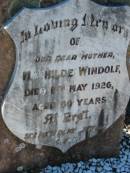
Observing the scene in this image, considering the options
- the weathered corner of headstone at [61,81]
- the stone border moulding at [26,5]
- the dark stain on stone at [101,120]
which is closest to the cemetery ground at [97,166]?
the weathered corner of headstone at [61,81]

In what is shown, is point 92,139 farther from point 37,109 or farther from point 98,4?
point 98,4

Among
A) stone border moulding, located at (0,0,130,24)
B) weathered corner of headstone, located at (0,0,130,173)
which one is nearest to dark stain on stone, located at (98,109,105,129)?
weathered corner of headstone, located at (0,0,130,173)

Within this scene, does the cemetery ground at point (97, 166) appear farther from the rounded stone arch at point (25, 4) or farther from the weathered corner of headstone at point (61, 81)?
the rounded stone arch at point (25, 4)

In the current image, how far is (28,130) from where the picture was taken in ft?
10.4

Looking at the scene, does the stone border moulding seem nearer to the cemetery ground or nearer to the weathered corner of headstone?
the weathered corner of headstone

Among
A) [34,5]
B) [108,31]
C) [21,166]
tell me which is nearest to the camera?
[34,5]

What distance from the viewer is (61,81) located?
310 cm

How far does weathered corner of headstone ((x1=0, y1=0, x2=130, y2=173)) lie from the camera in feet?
9.55

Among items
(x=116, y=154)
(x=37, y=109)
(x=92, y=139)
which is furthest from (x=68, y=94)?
(x=116, y=154)

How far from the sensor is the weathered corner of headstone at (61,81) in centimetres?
291

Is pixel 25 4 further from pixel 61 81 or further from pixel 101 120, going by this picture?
pixel 101 120

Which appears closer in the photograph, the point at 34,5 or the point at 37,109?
the point at 34,5

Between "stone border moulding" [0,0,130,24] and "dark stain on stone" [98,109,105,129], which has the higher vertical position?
"stone border moulding" [0,0,130,24]

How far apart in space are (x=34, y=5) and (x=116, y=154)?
133cm
